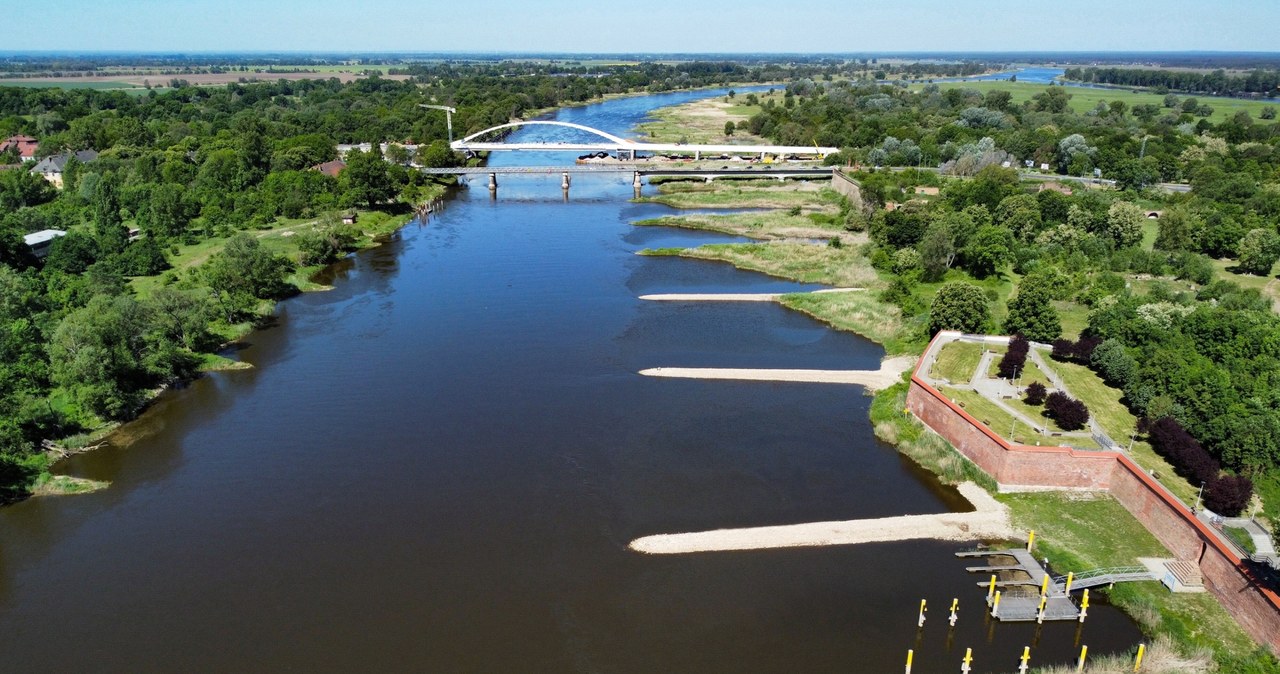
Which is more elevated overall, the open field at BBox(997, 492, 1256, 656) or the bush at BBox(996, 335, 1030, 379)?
the bush at BBox(996, 335, 1030, 379)

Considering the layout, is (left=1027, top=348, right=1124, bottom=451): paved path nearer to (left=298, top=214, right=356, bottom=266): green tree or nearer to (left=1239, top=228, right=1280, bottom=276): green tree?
(left=1239, top=228, right=1280, bottom=276): green tree

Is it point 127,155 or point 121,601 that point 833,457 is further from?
point 127,155

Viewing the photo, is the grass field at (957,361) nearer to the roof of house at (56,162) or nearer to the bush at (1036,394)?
the bush at (1036,394)

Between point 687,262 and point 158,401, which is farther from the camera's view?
point 687,262

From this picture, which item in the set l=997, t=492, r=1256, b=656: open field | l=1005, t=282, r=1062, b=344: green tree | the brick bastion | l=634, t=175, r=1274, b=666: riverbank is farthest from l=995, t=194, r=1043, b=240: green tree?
l=997, t=492, r=1256, b=656: open field

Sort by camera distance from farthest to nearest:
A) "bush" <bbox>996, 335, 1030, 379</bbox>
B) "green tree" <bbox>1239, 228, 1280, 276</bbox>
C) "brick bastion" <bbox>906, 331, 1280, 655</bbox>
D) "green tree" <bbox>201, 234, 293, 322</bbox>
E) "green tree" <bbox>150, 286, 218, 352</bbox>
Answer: "green tree" <bbox>1239, 228, 1280, 276</bbox>
"green tree" <bbox>201, 234, 293, 322</bbox>
"green tree" <bbox>150, 286, 218, 352</bbox>
"bush" <bbox>996, 335, 1030, 379</bbox>
"brick bastion" <bbox>906, 331, 1280, 655</bbox>

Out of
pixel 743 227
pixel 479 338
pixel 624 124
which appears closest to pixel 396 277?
pixel 479 338
